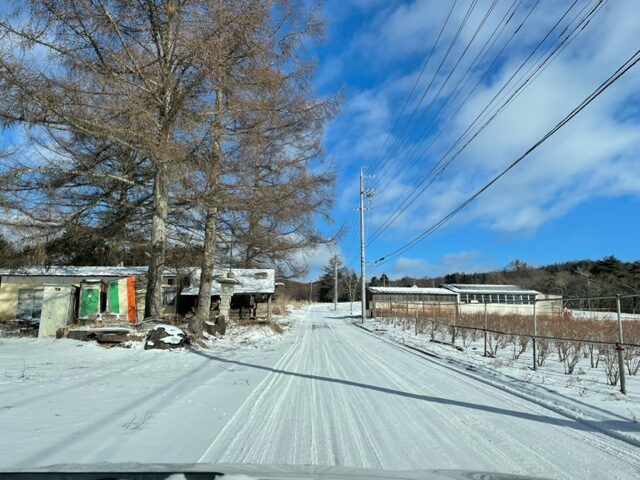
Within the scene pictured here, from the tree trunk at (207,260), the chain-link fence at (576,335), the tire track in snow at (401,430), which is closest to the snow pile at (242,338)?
the tree trunk at (207,260)

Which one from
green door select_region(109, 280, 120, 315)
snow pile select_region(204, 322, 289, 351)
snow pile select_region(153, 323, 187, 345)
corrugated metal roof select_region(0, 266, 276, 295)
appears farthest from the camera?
corrugated metal roof select_region(0, 266, 276, 295)

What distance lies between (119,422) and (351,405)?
3.30m

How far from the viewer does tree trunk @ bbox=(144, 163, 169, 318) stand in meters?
17.0

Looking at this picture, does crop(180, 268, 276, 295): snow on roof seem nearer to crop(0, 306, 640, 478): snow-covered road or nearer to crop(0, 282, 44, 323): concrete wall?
crop(0, 282, 44, 323): concrete wall

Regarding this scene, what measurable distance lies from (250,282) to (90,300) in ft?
44.3

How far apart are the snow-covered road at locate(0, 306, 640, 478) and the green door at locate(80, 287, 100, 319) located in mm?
9086

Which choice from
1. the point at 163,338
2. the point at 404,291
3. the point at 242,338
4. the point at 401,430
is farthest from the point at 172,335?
the point at 404,291

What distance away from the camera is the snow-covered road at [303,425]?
5.09 m

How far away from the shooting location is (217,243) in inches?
872

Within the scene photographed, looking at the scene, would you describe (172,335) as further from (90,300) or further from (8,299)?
(8,299)

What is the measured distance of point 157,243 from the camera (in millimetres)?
17156

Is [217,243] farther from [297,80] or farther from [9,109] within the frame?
[9,109]

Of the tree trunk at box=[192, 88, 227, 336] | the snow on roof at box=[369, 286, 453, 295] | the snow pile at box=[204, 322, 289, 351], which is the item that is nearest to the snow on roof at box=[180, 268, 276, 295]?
the snow pile at box=[204, 322, 289, 351]

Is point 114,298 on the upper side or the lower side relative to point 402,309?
upper
